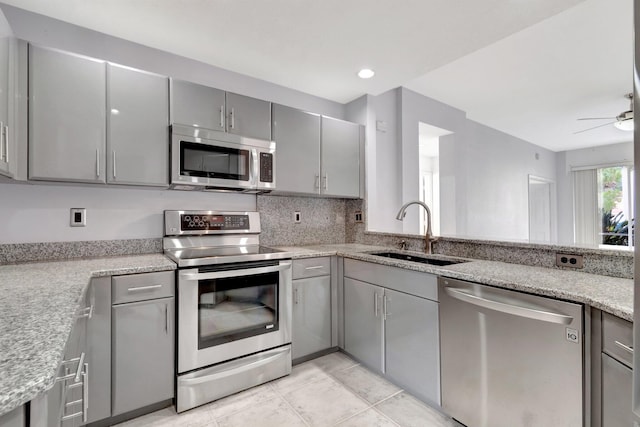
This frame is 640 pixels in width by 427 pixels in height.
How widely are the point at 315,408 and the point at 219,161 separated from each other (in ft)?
5.69

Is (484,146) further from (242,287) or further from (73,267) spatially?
(73,267)

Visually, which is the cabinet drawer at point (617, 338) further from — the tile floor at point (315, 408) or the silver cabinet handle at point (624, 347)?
the tile floor at point (315, 408)

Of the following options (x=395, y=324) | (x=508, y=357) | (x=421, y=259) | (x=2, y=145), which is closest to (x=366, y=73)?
(x=421, y=259)

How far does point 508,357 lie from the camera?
138 centimetres

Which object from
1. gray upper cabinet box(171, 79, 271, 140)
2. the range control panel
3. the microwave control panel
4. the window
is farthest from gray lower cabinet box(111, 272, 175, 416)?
the window

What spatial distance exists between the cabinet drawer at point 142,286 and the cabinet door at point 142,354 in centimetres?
3

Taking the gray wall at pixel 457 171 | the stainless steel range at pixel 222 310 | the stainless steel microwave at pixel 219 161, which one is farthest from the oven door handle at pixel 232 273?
the gray wall at pixel 457 171

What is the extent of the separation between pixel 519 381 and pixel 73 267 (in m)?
2.30

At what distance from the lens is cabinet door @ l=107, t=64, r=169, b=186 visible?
182 centimetres

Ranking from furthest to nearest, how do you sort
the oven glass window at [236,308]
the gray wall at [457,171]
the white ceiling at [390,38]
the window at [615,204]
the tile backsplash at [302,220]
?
1. the window at [615,204]
2. the gray wall at [457,171]
3. the tile backsplash at [302,220]
4. the oven glass window at [236,308]
5. the white ceiling at [390,38]

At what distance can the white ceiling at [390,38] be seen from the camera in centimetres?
173

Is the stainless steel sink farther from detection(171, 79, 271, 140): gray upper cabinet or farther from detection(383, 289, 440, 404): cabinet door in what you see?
detection(171, 79, 271, 140): gray upper cabinet

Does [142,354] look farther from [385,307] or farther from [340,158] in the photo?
[340,158]

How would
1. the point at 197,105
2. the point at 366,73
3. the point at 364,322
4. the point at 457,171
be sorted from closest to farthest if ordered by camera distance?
1. the point at 197,105
2. the point at 364,322
3. the point at 366,73
4. the point at 457,171
